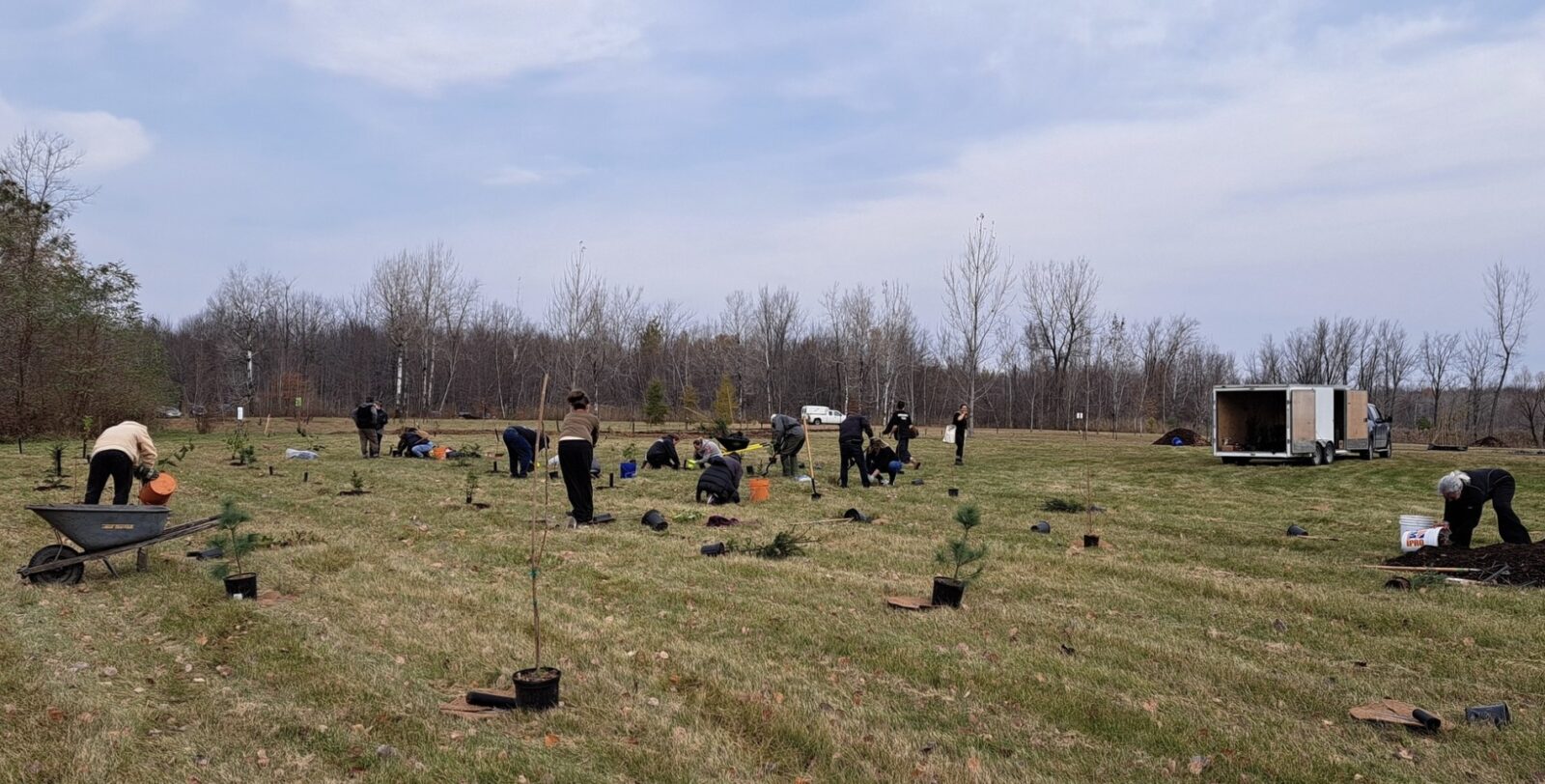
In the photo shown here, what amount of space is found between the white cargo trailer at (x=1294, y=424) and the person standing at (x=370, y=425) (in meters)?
21.1

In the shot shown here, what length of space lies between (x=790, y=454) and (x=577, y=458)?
692 cm

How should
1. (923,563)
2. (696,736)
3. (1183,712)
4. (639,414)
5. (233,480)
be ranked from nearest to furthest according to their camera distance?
(696,736)
(1183,712)
(923,563)
(233,480)
(639,414)

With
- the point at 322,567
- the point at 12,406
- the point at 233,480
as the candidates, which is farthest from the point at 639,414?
the point at 322,567

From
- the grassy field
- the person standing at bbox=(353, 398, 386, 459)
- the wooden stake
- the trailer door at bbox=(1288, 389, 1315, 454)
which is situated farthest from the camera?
the trailer door at bbox=(1288, 389, 1315, 454)

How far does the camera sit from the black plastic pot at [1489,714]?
194 inches

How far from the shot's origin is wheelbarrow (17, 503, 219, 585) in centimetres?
770

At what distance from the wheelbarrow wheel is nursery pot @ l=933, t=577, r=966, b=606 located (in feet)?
23.9

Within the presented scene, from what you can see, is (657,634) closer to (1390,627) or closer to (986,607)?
(986,607)

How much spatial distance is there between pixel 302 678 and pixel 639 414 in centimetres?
5368

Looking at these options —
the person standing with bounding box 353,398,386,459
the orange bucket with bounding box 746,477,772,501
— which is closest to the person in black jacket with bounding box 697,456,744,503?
the orange bucket with bounding box 746,477,772,501

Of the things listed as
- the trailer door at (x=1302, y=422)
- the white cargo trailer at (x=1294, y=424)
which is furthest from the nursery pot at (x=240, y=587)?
the trailer door at (x=1302, y=422)

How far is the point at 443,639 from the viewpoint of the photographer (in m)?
6.37

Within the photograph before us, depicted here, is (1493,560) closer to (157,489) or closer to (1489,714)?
(1489,714)

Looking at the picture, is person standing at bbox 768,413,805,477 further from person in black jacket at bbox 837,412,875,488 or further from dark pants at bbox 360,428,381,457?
dark pants at bbox 360,428,381,457
